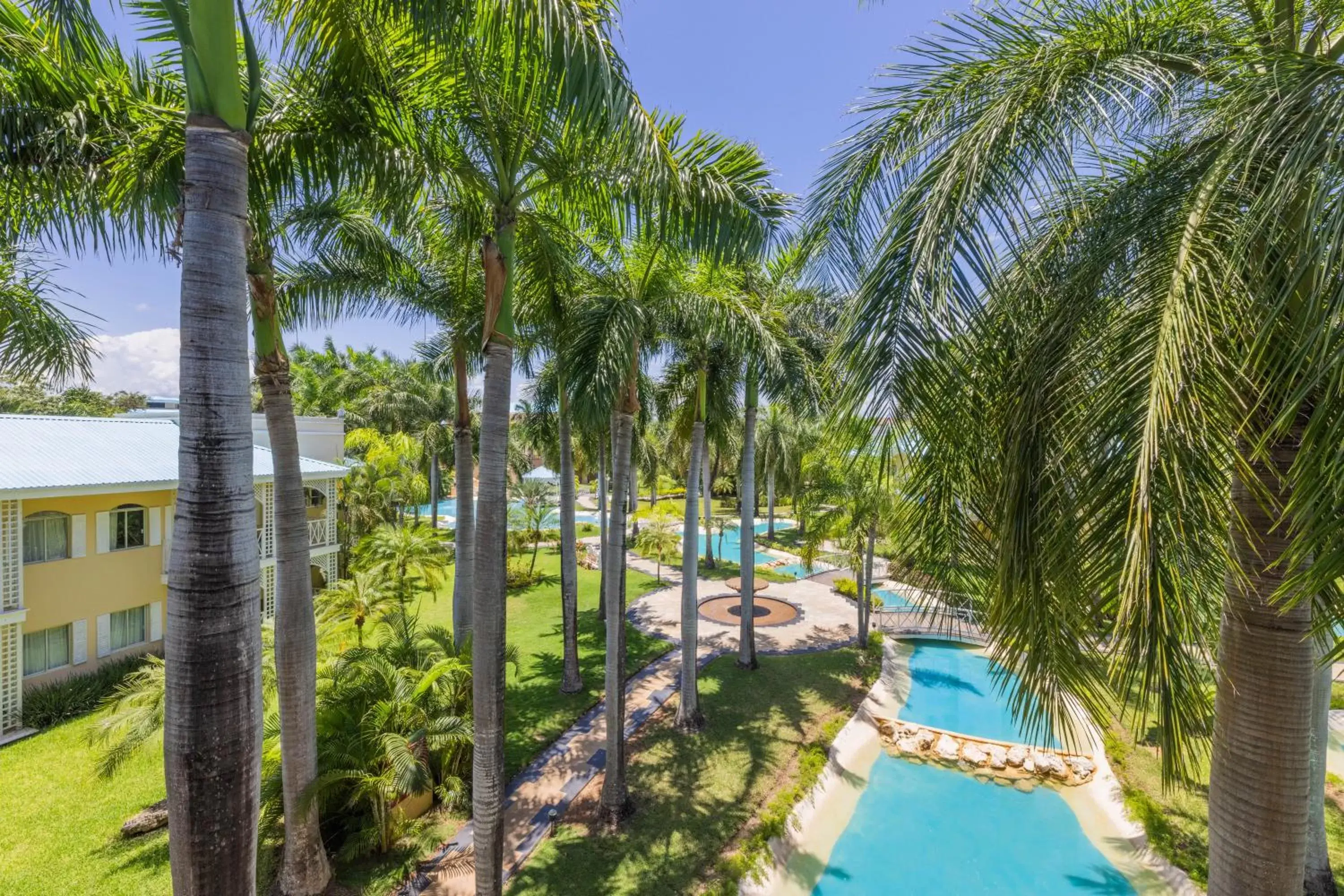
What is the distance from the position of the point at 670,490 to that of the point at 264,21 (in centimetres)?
4504

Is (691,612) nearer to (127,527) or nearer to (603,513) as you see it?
(603,513)

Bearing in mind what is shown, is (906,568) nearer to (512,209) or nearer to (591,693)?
(512,209)

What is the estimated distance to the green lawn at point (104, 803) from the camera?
282 inches

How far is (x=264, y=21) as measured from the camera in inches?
202

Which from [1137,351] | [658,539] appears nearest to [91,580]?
[658,539]

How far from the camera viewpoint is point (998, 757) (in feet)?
37.5

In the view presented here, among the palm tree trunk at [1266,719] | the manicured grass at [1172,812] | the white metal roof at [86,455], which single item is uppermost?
the white metal roof at [86,455]

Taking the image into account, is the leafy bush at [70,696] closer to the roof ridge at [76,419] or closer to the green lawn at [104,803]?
the green lawn at [104,803]

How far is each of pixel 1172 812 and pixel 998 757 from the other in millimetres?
2724

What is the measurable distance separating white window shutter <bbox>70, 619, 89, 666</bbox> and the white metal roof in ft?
11.2

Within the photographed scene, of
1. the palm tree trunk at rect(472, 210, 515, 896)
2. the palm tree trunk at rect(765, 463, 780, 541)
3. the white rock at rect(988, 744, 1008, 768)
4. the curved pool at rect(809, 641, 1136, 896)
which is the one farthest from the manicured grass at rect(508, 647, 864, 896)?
the palm tree trunk at rect(765, 463, 780, 541)

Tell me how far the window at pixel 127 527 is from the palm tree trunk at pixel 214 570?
1525cm

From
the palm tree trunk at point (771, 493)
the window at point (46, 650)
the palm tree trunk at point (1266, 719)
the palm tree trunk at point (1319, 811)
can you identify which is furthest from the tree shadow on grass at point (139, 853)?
the palm tree trunk at point (771, 493)

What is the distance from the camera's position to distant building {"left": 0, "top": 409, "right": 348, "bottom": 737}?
10992mm
